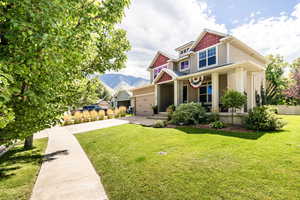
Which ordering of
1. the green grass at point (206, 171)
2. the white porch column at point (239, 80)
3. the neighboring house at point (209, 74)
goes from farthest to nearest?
the neighboring house at point (209, 74) → the white porch column at point (239, 80) → the green grass at point (206, 171)

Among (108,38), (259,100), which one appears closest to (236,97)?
(108,38)

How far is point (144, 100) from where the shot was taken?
1816 cm

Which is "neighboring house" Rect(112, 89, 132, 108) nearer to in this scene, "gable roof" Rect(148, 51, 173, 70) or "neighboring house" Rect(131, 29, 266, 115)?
"gable roof" Rect(148, 51, 173, 70)

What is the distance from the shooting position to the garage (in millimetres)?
17062

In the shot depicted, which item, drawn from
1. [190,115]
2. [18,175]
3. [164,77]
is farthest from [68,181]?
[164,77]

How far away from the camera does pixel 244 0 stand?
8.80 m

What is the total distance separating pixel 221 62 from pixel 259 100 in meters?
6.54

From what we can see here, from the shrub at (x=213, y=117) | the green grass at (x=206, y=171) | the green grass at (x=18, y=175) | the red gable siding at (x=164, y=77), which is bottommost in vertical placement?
the green grass at (x=18, y=175)

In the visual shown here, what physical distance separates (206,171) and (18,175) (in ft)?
17.2

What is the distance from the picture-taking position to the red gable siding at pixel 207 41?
1234cm

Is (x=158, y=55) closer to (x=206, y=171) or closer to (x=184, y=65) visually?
(x=184, y=65)

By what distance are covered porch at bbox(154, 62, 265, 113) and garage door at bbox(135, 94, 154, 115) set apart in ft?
5.34

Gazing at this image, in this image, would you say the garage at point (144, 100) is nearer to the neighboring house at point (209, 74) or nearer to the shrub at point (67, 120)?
the neighboring house at point (209, 74)

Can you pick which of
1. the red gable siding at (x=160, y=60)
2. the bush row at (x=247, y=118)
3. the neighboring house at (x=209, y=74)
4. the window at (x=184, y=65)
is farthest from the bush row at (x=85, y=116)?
the bush row at (x=247, y=118)
